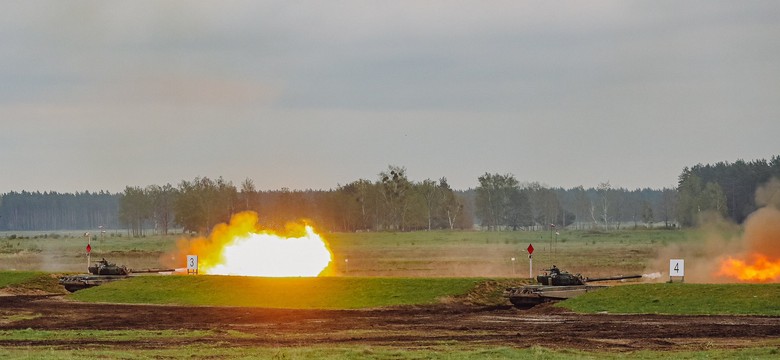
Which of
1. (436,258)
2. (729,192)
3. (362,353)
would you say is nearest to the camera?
(362,353)

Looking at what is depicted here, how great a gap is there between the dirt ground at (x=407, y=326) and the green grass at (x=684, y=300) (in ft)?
5.90

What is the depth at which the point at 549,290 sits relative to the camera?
5825 cm

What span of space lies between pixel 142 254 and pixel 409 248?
Answer: 28116 mm

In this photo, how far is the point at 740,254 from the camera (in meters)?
74.4

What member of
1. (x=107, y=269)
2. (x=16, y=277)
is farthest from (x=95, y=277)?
(x=16, y=277)

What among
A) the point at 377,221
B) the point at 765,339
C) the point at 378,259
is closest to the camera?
the point at 765,339

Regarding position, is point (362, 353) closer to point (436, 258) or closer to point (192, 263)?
point (192, 263)

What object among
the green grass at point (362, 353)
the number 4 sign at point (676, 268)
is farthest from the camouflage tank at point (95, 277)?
the green grass at point (362, 353)

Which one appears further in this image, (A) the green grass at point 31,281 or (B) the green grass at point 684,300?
(A) the green grass at point 31,281

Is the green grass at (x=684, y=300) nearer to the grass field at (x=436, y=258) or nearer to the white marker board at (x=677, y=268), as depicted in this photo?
the white marker board at (x=677, y=268)

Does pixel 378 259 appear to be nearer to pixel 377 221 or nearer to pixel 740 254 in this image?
pixel 740 254

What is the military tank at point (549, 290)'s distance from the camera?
5762cm

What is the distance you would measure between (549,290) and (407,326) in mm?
13719

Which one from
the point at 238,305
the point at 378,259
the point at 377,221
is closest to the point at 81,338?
the point at 238,305
